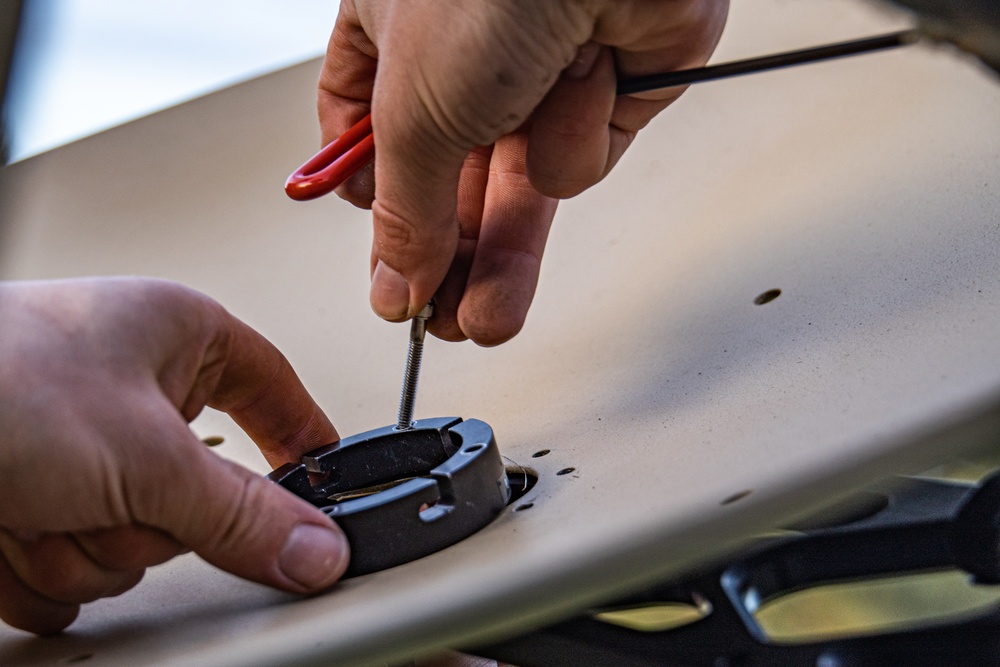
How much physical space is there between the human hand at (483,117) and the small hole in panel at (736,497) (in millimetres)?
227

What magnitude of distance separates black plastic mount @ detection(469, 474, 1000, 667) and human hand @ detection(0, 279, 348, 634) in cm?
10

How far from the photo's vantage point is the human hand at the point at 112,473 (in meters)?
0.35

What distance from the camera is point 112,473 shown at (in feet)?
1.15

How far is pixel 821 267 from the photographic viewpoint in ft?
1.55

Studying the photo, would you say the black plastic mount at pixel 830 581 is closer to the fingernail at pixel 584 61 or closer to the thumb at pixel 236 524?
the thumb at pixel 236 524

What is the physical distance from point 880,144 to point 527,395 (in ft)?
0.77

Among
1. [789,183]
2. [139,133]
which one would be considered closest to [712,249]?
[789,183]

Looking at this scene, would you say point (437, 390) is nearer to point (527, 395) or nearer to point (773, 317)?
point (527, 395)

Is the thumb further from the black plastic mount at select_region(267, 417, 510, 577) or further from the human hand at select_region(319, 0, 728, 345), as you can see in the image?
the human hand at select_region(319, 0, 728, 345)

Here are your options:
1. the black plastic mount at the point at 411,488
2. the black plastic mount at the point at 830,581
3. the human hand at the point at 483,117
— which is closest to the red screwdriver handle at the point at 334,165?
the human hand at the point at 483,117

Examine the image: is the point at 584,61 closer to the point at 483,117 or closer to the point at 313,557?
the point at 483,117

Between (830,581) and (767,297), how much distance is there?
0.46 ft

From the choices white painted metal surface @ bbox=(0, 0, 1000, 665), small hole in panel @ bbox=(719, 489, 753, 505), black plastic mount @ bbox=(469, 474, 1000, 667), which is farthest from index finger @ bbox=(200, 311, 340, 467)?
small hole in panel @ bbox=(719, 489, 753, 505)

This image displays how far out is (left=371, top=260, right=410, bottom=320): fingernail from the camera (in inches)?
20.7
